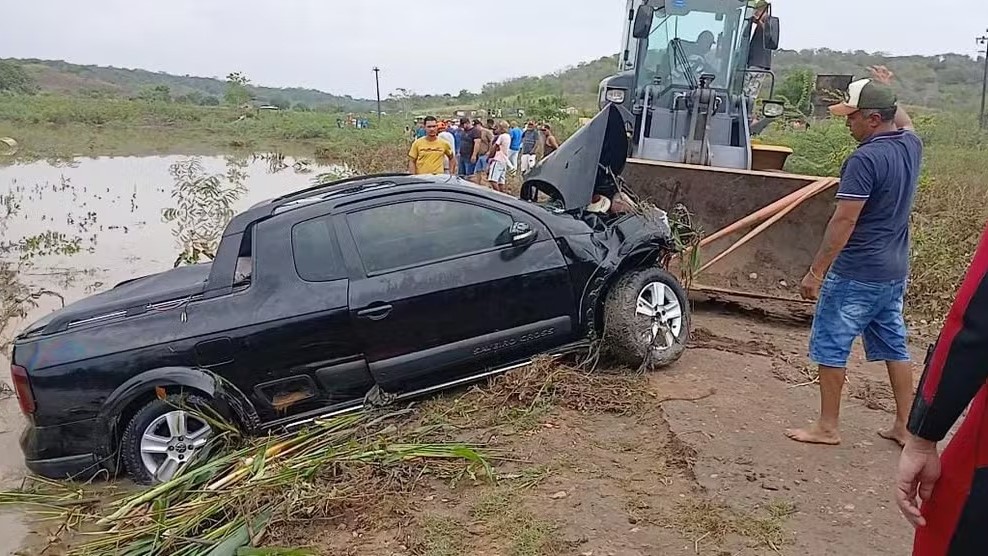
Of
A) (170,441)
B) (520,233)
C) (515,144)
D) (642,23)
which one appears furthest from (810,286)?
(515,144)

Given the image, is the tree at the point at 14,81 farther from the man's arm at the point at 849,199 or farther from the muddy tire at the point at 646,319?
the man's arm at the point at 849,199

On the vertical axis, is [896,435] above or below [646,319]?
below

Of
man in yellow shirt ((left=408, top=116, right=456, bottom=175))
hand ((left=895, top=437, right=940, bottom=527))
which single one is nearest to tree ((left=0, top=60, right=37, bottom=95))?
man in yellow shirt ((left=408, top=116, right=456, bottom=175))

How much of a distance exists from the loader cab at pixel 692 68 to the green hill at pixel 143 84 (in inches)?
3470

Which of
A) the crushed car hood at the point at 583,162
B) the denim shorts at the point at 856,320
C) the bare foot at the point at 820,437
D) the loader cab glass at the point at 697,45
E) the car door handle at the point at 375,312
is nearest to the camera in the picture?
the denim shorts at the point at 856,320

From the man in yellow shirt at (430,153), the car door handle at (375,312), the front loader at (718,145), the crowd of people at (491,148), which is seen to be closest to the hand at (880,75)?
the front loader at (718,145)

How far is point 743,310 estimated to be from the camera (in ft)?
24.0

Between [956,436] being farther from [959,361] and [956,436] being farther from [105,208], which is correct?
[105,208]

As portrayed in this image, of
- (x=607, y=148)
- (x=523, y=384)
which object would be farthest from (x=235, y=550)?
(x=607, y=148)

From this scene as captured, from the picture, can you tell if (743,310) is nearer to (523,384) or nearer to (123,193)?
(523,384)

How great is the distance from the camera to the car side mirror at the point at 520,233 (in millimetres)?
5355

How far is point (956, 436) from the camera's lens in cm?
198

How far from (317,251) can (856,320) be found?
313 centimetres

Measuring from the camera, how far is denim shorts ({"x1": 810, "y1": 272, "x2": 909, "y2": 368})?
4.19 metres
